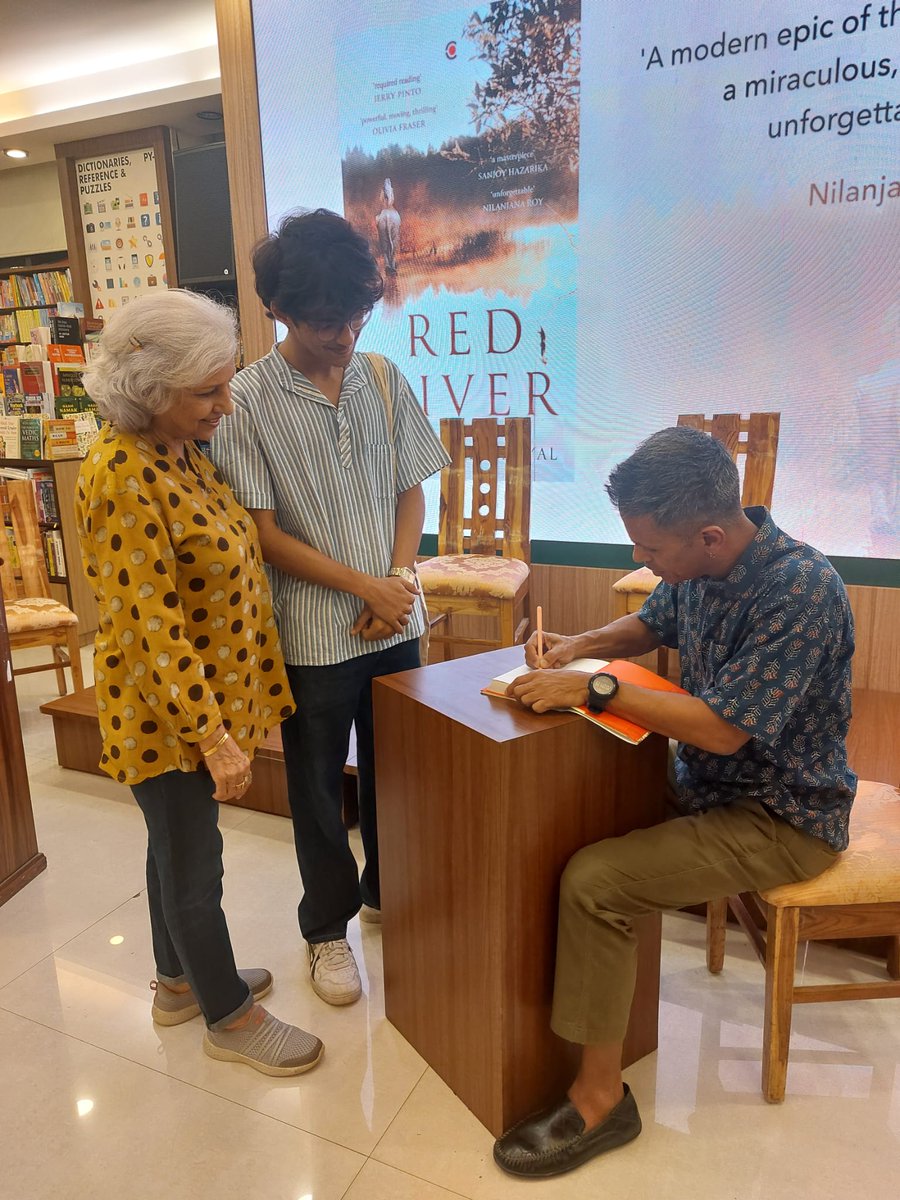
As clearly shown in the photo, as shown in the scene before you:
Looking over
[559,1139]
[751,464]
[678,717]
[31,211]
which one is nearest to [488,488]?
[751,464]

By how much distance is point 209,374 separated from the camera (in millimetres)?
1360

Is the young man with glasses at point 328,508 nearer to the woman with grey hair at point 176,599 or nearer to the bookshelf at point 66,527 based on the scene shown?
the woman with grey hair at point 176,599

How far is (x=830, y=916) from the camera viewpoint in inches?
58.1

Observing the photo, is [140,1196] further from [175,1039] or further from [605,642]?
[605,642]

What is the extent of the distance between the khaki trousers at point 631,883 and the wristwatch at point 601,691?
25 cm

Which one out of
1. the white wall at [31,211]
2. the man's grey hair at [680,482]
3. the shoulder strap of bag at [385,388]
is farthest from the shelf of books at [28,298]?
the man's grey hair at [680,482]

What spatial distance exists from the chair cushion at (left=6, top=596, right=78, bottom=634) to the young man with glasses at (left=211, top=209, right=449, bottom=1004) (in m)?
2.10

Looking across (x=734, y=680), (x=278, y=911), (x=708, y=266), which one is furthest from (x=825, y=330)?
(x=278, y=911)

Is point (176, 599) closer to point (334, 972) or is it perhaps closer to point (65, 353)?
point (334, 972)

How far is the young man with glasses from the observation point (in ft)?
5.11

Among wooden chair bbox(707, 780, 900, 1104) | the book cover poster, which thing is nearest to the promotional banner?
A: the book cover poster

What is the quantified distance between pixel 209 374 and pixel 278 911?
1476mm

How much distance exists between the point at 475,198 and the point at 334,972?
10.4ft

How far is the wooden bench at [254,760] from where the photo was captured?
8.70ft
